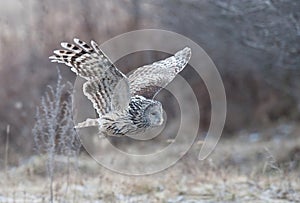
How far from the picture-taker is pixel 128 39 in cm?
1017

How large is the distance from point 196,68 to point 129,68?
0.92m

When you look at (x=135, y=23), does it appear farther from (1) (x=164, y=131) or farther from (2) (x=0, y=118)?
(2) (x=0, y=118)

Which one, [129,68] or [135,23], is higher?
[135,23]

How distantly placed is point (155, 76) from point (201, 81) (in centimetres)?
435

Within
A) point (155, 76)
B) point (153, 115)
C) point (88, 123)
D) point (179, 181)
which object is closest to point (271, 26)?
point (155, 76)

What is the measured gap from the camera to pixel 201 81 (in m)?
10.4

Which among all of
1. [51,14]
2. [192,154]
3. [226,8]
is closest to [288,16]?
[226,8]

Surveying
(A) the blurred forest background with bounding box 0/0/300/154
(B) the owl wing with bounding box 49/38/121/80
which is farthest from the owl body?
(A) the blurred forest background with bounding box 0/0/300/154

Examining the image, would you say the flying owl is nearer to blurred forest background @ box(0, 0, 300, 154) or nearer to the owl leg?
the owl leg

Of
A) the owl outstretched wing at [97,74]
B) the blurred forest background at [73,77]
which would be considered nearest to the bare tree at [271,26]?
the blurred forest background at [73,77]

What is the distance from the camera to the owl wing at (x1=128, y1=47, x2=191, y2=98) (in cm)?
591

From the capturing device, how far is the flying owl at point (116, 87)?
506 centimetres

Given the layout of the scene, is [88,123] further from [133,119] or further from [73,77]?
[73,77]

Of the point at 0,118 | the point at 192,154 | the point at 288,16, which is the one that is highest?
the point at 288,16
